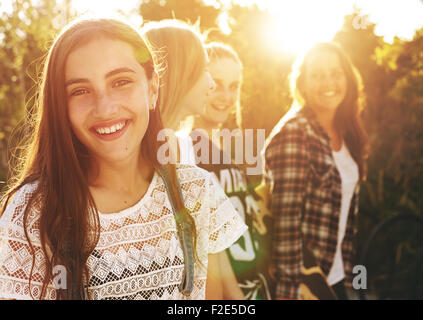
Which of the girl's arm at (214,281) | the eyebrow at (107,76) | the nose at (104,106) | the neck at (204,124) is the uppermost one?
the neck at (204,124)

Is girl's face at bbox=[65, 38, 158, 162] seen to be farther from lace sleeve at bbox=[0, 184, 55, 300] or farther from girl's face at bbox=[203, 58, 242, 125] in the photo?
girl's face at bbox=[203, 58, 242, 125]

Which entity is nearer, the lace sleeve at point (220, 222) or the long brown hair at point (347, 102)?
the lace sleeve at point (220, 222)

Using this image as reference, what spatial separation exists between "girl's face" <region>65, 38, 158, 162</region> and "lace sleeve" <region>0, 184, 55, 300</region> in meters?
0.30

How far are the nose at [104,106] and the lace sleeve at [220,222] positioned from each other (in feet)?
1.60

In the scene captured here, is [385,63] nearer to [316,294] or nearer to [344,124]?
[344,124]

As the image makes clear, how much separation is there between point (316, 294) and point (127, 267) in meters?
1.64

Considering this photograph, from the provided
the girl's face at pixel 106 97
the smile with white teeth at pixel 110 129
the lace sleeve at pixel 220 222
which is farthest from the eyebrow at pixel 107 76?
the lace sleeve at pixel 220 222

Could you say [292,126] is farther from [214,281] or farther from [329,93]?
[214,281]

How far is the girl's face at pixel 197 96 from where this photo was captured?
6.77ft

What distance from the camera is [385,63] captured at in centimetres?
536

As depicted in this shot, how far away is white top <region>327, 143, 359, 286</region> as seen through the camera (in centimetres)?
275

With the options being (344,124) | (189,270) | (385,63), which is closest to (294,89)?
(344,124)

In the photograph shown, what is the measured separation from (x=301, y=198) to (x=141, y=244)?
56.1 inches

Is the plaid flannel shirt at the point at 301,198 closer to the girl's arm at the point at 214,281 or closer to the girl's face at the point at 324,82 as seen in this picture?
the girl's face at the point at 324,82
